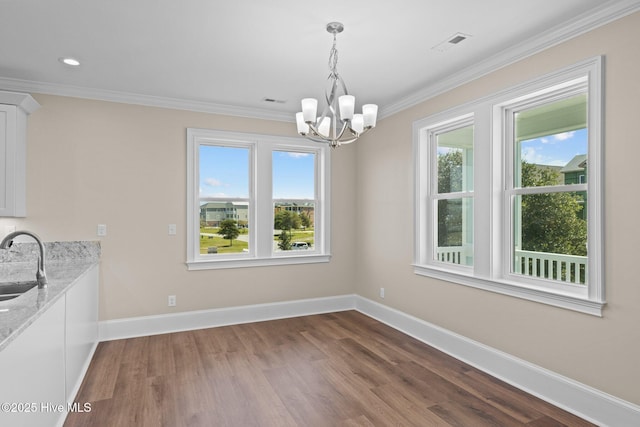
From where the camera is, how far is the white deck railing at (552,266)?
268 cm

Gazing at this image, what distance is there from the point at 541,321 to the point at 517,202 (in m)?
0.96

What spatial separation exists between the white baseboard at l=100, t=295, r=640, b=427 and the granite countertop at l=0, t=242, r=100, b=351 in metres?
0.80

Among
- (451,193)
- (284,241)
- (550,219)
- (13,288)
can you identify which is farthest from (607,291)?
(13,288)

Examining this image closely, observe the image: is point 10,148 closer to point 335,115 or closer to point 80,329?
point 80,329

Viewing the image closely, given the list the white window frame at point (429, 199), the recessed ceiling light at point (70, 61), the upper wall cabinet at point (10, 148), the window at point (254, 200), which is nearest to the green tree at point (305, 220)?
the window at point (254, 200)

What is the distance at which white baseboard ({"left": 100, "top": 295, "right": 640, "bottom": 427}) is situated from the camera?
2.39 metres

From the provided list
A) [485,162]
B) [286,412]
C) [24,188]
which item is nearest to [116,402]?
[286,412]

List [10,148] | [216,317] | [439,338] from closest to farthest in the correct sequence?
[10,148]
[439,338]
[216,317]

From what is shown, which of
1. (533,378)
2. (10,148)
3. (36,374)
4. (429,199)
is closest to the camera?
(36,374)

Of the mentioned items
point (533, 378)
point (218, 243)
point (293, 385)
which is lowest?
point (293, 385)

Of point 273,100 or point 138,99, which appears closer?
point 138,99

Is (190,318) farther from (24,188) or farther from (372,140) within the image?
(372,140)

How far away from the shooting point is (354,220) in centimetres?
522

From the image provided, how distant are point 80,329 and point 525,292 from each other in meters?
3.49
